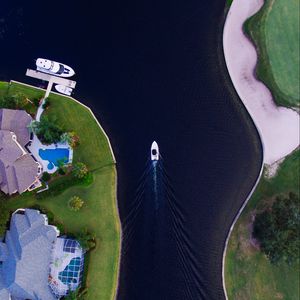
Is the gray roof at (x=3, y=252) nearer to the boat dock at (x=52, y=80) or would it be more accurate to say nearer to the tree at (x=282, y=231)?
the boat dock at (x=52, y=80)

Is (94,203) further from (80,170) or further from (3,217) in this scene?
(3,217)

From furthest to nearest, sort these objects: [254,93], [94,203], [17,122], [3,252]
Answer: [254,93]
[17,122]
[94,203]
[3,252]

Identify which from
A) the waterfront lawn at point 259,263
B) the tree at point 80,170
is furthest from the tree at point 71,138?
the waterfront lawn at point 259,263

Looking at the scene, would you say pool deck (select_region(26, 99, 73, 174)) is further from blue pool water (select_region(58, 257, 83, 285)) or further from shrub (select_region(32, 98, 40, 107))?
blue pool water (select_region(58, 257, 83, 285))

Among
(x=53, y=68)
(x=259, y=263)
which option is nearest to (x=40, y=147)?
(x=53, y=68)

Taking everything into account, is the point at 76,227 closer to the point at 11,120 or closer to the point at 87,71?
the point at 11,120

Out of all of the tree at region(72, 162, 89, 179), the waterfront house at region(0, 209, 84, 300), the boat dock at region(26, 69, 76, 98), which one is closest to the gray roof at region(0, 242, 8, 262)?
the waterfront house at region(0, 209, 84, 300)

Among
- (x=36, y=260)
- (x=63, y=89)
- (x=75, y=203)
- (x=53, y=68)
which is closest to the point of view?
(x=36, y=260)
